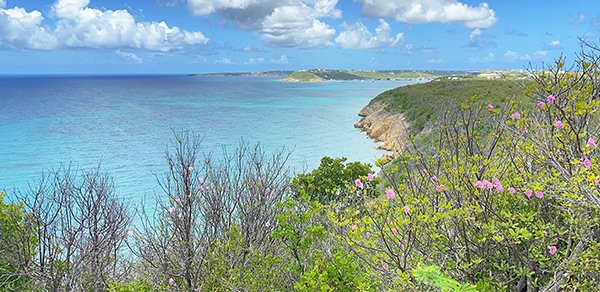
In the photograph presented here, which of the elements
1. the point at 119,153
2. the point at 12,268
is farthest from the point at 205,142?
the point at 12,268

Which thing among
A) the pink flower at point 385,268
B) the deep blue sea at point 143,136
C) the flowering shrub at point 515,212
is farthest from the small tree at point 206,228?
the deep blue sea at point 143,136

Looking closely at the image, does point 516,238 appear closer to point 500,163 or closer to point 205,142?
point 500,163

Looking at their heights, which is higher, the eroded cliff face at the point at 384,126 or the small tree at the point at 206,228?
the small tree at the point at 206,228

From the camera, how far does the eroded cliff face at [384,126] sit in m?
45.1

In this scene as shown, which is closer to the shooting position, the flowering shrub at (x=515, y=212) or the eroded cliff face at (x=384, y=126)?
the flowering shrub at (x=515, y=212)

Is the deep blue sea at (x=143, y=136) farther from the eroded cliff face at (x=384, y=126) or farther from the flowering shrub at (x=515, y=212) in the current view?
the flowering shrub at (x=515, y=212)

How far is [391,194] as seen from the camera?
550cm

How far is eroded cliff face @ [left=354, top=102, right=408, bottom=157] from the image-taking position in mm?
45125

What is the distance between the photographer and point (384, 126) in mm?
54531

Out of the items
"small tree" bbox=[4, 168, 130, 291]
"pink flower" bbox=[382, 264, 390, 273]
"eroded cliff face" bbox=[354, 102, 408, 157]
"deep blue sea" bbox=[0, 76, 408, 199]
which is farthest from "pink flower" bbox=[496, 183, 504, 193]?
"eroded cliff face" bbox=[354, 102, 408, 157]

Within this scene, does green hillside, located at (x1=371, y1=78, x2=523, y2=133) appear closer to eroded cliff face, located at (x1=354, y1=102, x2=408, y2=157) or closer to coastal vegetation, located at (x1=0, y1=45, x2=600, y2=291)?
eroded cliff face, located at (x1=354, y1=102, x2=408, y2=157)

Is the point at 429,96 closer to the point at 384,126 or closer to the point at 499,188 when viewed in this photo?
the point at 384,126

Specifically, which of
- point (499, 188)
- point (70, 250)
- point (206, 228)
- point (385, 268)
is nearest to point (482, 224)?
point (499, 188)

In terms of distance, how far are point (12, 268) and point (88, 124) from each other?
5621cm
